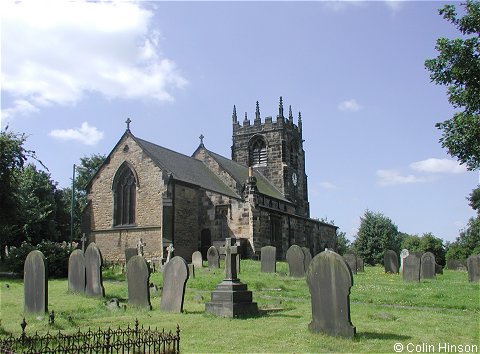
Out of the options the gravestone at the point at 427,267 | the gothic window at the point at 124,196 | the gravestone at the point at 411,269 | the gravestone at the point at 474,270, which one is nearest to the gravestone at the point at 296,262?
the gravestone at the point at 411,269

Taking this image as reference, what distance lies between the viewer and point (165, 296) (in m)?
12.1

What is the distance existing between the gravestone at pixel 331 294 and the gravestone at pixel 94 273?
25.5 ft

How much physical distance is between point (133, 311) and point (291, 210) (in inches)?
1255

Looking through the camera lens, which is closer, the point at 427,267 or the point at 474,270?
the point at 474,270

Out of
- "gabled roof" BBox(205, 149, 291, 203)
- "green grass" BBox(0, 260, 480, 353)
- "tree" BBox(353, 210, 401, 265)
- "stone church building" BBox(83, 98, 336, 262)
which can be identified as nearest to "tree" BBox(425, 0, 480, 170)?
"green grass" BBox(0, 260, 480, 353)

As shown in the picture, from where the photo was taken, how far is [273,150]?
44375 mm

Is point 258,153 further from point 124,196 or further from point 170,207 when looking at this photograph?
point 170,207

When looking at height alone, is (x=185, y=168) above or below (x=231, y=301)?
above

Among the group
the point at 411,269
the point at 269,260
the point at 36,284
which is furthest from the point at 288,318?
the point at 269,260

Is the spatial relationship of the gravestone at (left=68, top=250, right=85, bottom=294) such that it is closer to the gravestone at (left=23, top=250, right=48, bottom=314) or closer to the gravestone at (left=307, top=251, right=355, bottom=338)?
the gravestone at (left=23, top=250, right=48, bottom=314)

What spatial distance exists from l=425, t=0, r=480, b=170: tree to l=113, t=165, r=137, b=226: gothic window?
19608 mm

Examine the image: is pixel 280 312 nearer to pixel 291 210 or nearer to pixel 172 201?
pixel 172 201

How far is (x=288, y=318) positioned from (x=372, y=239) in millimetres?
46501

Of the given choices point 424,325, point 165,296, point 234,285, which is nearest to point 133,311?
point 165,296
